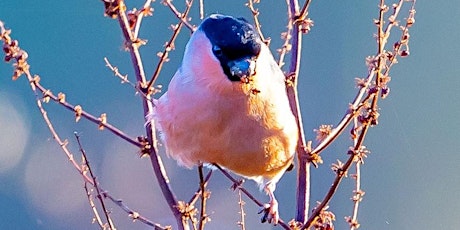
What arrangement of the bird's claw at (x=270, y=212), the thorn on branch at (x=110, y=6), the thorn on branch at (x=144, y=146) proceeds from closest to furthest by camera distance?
1. the thorn on branch at (x=110, y=6)
2. the thorn on branch at (x=144, y=146)
3. the bird's claw at (x=270, y=212)

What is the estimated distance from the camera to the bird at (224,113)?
3.07 feet

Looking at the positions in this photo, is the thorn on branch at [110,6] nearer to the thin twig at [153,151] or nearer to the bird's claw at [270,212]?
the thin twig at [153,151]

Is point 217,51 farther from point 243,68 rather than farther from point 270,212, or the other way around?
point 270,212

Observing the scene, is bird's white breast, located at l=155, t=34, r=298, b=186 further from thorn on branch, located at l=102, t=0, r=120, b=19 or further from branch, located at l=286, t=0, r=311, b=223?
thorn on branch, located at l=102, t=0, r=120, b=19

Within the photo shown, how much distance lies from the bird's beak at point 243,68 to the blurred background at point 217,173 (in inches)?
46.7

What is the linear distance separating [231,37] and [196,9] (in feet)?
3.74

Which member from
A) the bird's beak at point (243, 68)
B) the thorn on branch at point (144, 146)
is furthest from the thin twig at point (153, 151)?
the bird's beak at point (243, 68)

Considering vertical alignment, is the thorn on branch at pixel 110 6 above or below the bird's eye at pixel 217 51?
below

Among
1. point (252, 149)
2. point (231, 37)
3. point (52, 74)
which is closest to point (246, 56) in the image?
point (231, 37)

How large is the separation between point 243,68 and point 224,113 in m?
0.11

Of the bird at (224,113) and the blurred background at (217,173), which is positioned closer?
the bird at (224,113)

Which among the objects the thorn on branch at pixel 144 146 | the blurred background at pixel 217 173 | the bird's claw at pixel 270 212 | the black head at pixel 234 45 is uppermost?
the blurred background at pixel 217 173

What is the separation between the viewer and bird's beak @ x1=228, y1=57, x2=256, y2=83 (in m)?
0.85

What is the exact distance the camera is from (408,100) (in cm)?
213
